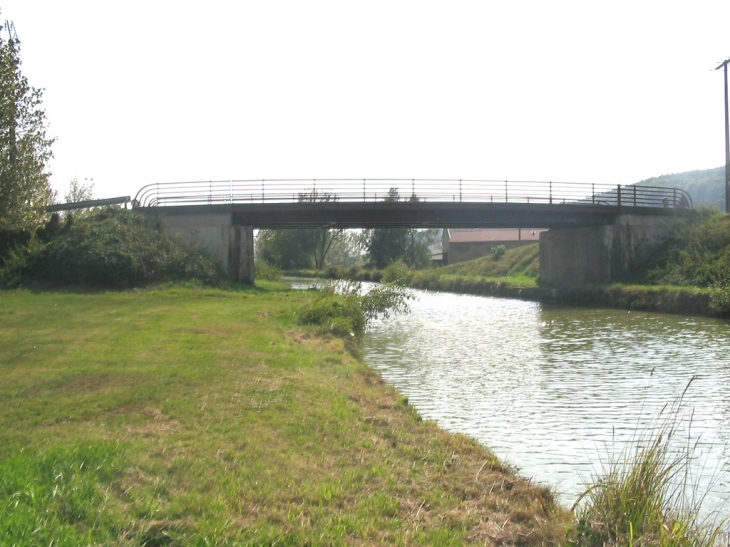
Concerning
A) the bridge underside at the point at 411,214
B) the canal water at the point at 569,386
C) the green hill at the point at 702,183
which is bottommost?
the canal water at the point at 569,386

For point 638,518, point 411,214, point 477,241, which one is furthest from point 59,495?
point 477,241

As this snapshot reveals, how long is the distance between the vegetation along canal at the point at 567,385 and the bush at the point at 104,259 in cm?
1141

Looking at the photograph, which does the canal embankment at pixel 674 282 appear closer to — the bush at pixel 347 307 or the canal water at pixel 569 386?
the bush at pixel 347 307

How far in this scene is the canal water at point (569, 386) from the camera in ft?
29.9

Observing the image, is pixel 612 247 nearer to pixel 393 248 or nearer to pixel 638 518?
pixel 638 518

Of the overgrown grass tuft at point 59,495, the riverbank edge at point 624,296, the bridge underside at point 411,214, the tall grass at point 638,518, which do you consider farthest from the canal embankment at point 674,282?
the tall grass at point 638,518

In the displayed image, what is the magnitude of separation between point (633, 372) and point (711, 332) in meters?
9.91

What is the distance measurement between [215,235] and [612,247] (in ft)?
75.3

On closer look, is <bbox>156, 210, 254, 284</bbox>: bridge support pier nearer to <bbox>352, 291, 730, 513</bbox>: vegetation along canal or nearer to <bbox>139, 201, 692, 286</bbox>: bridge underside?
<bbox>139, 201, 692, 286</bbox>: bridge underside

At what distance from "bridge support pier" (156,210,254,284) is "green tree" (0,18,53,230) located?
13482 mm

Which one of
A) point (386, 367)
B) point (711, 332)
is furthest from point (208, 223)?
point (711, 332)

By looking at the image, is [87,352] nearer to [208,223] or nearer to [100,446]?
[100,446]

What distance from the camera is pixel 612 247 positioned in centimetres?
4006

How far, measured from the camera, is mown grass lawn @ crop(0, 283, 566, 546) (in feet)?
18.6
